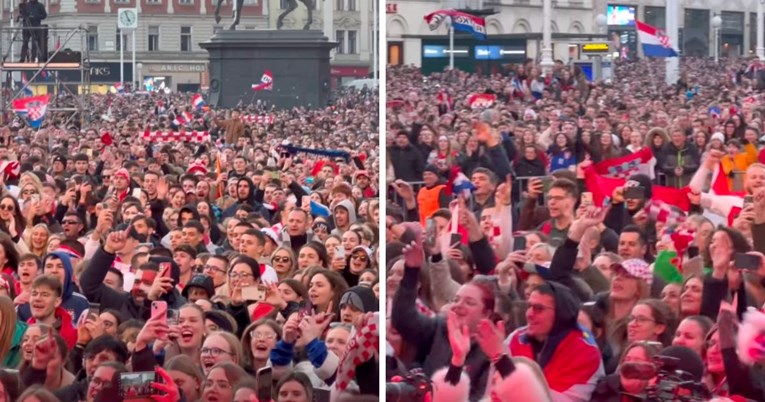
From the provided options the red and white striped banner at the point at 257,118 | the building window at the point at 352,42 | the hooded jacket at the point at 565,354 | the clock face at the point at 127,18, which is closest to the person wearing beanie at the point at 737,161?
the hooded jacket at the point at 565,354

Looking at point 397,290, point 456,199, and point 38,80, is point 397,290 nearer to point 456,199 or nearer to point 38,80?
point 456,199

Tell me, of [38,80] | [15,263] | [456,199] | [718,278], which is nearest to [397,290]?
[456,199]

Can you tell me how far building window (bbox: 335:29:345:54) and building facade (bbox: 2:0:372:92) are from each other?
0.02m

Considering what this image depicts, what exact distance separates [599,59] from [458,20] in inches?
52.2

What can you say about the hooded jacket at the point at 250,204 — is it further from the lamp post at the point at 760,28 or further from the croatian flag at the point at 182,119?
the croatian flag at the point at 182,119

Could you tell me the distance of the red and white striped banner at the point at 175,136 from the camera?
12.2 metres

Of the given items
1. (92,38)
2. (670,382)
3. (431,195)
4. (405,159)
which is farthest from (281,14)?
(670,382)

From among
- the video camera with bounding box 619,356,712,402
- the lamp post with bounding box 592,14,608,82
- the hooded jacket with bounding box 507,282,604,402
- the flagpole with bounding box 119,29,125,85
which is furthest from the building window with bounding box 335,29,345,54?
the video camera with bounding box 619,356,712,402

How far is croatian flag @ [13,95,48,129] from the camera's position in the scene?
1264cm

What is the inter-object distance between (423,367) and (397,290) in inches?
8.8

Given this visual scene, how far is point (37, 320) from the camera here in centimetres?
502

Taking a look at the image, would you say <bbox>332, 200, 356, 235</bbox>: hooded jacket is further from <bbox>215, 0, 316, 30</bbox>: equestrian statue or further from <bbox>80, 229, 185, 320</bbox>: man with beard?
<bbox>215, 0, 316, 30</bbox>: equestrian statue

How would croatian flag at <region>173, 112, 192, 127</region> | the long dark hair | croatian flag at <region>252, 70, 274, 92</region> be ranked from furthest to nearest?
croatian flag at <region>252, 70, 274, 92</region> → croatian flag at <region>173, 112, 192, 127</region> → the long dark hair

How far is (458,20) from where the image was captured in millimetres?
4398
